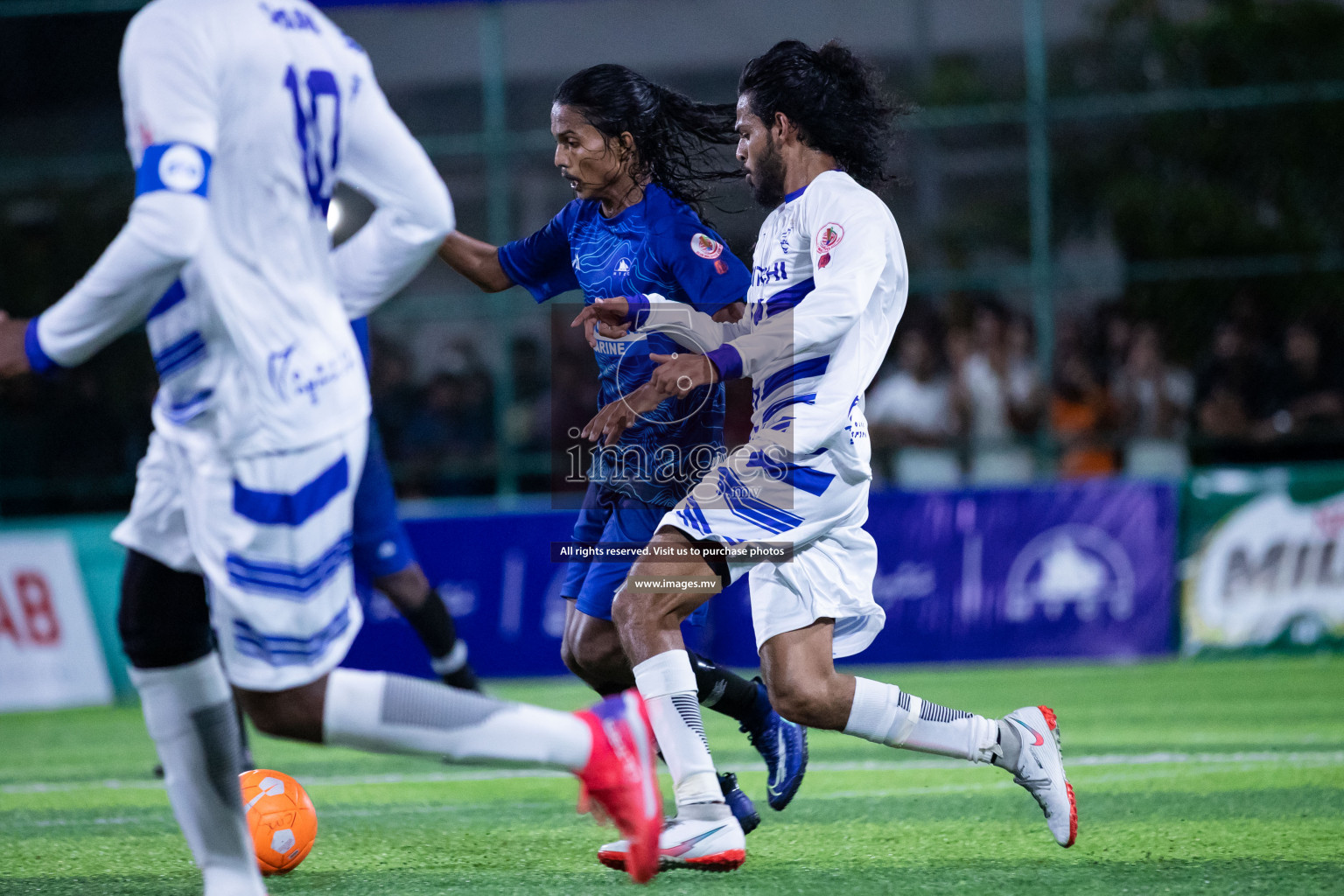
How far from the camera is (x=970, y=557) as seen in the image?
10531 millimetres

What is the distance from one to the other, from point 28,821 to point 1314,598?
8091 mm

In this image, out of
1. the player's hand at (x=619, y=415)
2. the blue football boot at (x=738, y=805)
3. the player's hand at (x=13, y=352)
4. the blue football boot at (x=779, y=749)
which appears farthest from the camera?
the blue football boot at (x=779, y=749)

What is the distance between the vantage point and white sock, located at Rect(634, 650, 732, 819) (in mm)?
4234

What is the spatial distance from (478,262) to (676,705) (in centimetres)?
158

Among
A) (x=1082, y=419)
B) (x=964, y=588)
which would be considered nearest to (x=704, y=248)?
(x=964, y=588)

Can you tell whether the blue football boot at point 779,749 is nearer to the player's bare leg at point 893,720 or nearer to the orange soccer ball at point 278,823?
the player's bare leg at point 893,720

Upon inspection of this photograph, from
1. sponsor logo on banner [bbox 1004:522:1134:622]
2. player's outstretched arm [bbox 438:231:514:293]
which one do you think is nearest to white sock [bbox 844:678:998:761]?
player's outstretched arm [bbox 438:231:514:293]

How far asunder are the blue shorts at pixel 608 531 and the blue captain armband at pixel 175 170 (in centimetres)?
207

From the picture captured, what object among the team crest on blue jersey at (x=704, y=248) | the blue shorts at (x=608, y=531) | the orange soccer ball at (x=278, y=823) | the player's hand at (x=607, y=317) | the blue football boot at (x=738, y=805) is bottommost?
the blue football boot at (x=738, y=805)

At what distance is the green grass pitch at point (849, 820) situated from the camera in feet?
13.4

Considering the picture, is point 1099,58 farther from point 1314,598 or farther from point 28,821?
point 28,821

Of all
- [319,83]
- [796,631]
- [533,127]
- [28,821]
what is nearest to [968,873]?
[796,631]

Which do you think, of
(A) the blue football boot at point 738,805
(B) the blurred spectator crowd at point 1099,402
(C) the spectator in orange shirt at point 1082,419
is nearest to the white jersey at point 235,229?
(A) the blue football boot at point 738,805

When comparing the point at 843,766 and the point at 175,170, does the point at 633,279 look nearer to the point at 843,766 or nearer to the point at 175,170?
the point at 175,170
